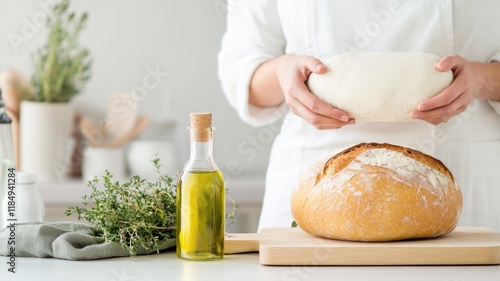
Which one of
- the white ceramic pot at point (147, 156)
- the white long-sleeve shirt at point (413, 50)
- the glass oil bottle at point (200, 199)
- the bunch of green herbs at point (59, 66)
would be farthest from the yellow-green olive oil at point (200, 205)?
the bunch of green herbs at point (59, 66)

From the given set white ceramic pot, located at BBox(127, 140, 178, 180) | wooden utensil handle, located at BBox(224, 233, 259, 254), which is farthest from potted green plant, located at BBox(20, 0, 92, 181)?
wooden utensil handle, located at BBox(224, 233, 259, 254)

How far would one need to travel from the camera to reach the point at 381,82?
1.21m

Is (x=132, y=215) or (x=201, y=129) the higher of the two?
(x=201, y=129)

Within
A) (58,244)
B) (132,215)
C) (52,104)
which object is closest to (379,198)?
(132,215)

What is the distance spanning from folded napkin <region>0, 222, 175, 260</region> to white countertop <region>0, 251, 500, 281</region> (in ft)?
0.04

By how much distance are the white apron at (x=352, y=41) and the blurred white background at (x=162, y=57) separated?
4.65 feet

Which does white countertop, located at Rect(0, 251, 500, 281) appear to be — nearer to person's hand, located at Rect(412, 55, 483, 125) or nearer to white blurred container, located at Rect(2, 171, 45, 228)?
white blurred container, located at Rect(2, 171, 45, 228)

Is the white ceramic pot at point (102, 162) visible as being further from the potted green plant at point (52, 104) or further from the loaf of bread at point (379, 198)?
the loaf of bread at point (379, 198)

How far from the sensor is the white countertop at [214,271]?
0.97 meters

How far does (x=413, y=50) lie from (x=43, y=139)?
5.62 ft

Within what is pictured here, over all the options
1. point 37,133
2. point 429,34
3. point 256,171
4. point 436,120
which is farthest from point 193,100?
point 436,120

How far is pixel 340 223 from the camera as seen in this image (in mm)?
1082

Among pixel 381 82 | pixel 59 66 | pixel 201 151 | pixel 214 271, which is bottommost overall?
pixel 214 271

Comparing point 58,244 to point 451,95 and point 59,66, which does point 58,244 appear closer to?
point 451,95
